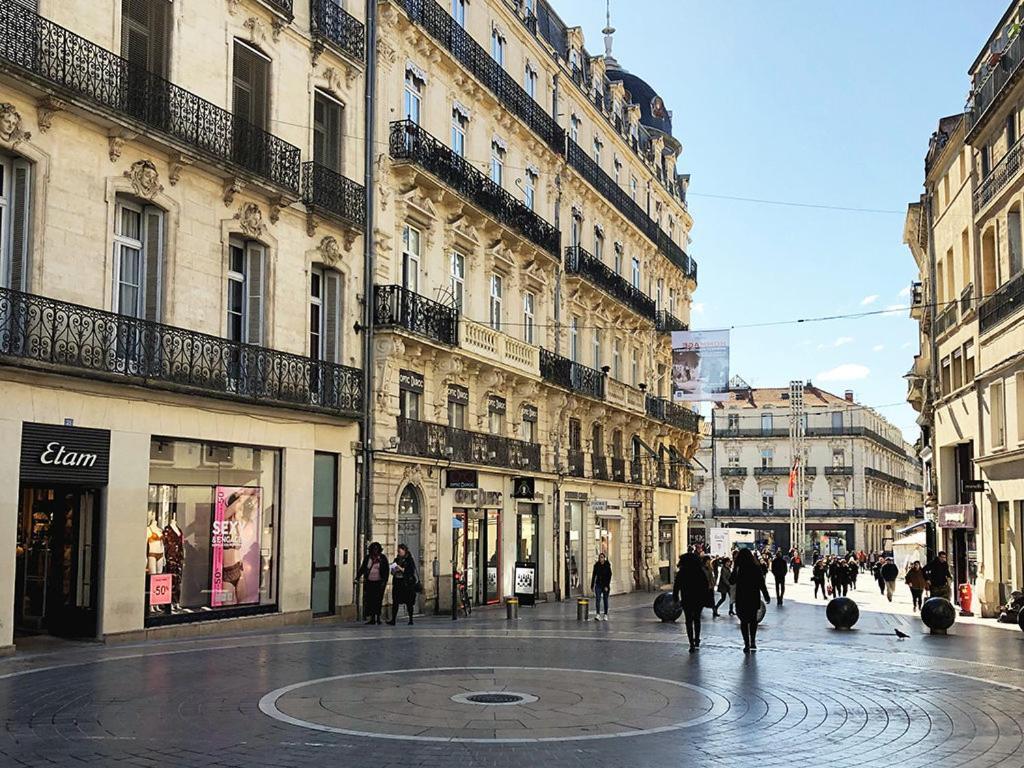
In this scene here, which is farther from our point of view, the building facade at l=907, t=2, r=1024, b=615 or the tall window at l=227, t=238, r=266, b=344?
the building facade at l=907, t=2, r=1024, b=615

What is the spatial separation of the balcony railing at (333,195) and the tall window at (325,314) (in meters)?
1.29

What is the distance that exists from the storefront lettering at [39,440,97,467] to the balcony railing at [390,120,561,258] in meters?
11.7

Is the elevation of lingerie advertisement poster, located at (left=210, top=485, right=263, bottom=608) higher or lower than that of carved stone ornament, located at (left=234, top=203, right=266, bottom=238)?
lower

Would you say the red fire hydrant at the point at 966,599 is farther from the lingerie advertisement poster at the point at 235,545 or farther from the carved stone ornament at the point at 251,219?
the carved stone ornament at the point at 251,219

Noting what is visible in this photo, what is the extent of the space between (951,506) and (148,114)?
82.6 feet

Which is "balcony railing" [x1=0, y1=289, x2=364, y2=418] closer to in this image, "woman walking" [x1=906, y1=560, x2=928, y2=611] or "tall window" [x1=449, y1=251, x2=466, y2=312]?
"tall window" [x1=449, y1=251, x2=466, y2=312]

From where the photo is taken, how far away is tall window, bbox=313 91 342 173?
24578mm

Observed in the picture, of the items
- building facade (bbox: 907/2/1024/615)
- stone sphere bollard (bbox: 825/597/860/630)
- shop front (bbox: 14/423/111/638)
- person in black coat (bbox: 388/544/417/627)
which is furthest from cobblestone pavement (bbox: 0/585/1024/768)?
building facade (bbox: 907/2/1024/615)

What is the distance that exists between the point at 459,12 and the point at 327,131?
309 inches

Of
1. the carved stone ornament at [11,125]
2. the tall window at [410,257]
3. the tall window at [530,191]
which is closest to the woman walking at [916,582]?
the tall window at [410,257]

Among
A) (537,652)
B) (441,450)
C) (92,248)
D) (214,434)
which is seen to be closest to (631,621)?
(441,450)

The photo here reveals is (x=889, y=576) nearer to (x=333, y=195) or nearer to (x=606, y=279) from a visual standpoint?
(x=606, y=279)

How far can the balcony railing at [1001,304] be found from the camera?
26922mm

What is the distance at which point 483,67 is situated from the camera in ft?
103
